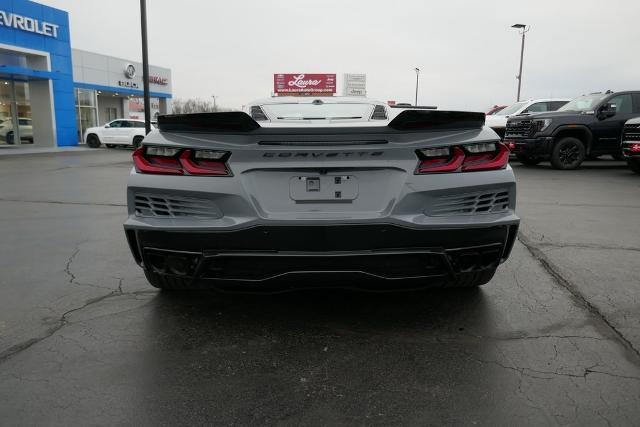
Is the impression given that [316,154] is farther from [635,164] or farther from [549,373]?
[635,164]

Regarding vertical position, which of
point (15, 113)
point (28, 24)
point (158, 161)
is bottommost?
point (158, 161)

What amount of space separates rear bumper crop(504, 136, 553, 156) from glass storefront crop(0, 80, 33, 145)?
23838 mm

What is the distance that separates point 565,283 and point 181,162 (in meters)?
3.00

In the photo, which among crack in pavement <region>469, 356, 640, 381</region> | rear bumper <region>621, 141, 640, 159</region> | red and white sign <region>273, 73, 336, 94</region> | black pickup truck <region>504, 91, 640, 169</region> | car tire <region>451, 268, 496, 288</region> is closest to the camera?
crack in pavement <region>469, 356, 640, 381</region>

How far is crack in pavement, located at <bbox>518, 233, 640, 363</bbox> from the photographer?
115 inches

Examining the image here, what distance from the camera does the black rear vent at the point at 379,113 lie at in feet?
11.0

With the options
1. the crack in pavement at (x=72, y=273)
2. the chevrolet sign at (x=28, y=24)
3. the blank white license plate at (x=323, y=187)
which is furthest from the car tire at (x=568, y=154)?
the chevrolet sign at (x=28, y=24)

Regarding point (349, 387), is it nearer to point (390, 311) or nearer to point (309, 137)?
point (390, 311)

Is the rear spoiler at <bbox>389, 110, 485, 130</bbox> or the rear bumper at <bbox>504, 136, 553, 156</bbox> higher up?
the rear spoiler at <bbox>389, 110, 485, 130</bbox>

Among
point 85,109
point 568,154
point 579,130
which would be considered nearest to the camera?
point 579,130

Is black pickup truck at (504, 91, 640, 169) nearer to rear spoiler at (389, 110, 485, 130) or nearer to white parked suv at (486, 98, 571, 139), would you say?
white parked suv at (486, 98, 571, 139)

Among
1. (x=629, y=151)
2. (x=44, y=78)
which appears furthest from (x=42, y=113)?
(x=629, y=151)

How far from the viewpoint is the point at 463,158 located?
279 centimetres

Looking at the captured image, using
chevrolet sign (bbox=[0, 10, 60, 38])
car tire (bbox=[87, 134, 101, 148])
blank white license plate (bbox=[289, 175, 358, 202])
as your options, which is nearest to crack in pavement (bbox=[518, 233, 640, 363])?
blank white license plate (bbox=[289, 175, 358, 202])
